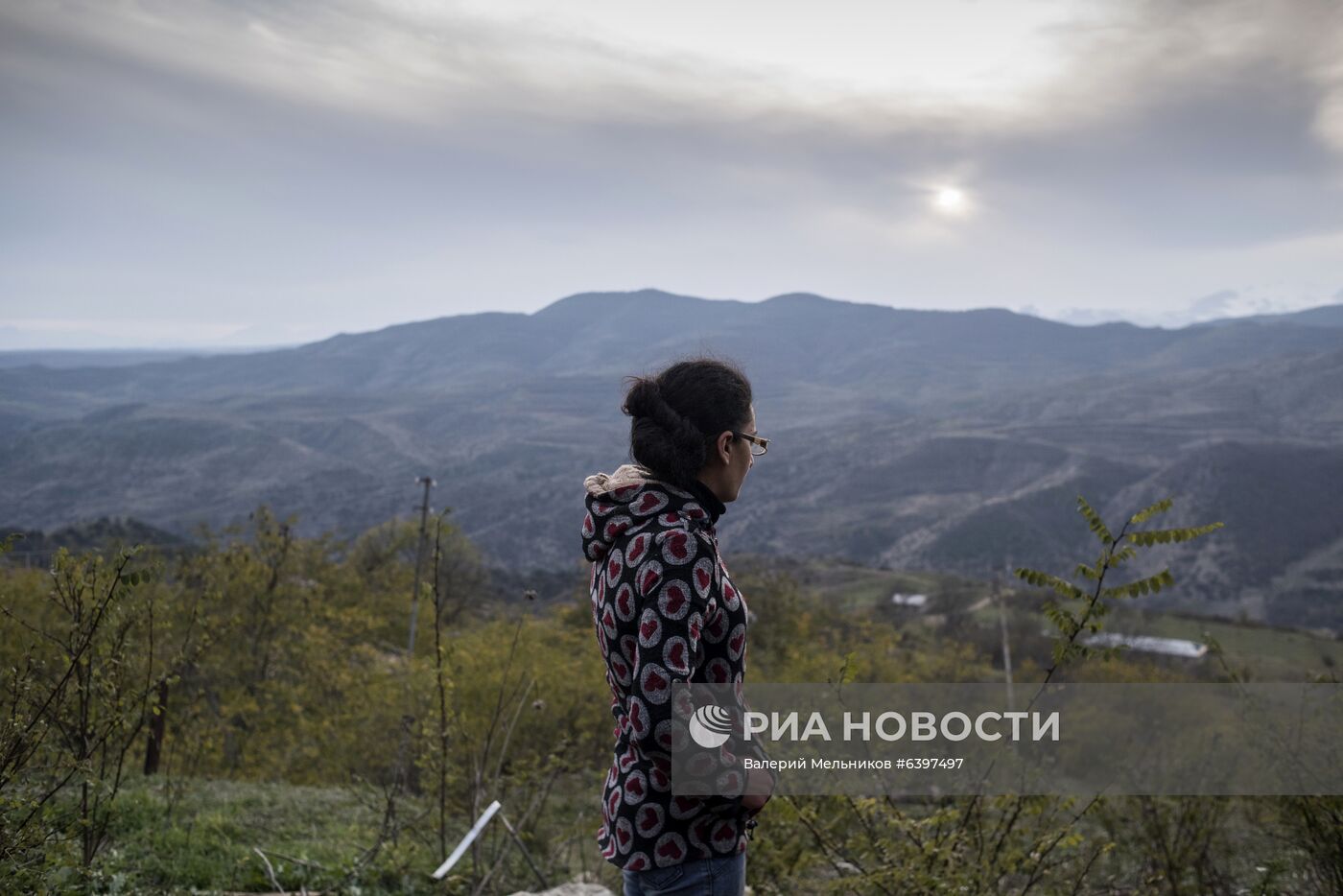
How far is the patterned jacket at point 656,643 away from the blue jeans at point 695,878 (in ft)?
0.07

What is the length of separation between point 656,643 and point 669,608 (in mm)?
80

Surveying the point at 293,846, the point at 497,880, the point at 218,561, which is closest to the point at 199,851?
the point at 293,846

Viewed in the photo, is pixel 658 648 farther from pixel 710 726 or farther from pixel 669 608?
pixel 710 726

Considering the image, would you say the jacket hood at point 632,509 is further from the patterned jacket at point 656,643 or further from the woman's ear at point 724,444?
the woman's ear at point 724,444

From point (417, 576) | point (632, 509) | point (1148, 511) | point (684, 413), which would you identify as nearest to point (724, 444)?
point (684, 413)

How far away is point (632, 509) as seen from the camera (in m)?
2.32

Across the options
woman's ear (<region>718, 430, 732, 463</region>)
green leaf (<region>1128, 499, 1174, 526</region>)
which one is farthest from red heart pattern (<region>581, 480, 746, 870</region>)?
green leaf (<region>1128, 499, 1174, 526</region>)

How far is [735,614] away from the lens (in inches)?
89.6

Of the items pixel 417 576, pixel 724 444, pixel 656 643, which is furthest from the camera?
pixel 417 576

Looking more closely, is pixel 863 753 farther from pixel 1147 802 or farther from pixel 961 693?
pixel 961 693

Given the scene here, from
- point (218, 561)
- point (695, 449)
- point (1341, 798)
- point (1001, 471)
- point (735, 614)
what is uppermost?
point (695, 449)

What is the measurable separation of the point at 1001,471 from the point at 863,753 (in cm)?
19454

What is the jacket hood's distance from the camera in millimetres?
2285

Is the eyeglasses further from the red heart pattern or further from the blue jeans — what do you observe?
the blue jeans
